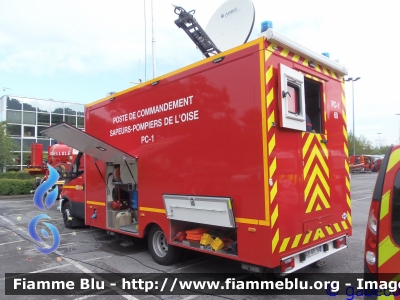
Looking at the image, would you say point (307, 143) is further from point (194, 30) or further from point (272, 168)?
point (194, 30)

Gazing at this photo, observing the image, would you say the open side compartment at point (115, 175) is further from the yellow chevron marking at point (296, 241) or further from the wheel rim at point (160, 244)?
the yellow chevron marking at point (296, 241)

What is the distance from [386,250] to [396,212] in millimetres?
311

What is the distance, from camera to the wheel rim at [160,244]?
5660 millimetres

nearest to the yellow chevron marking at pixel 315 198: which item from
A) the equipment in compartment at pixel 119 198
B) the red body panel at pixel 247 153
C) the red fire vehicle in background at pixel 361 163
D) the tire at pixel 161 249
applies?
the red body panel at pixel 247 153

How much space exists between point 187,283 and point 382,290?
287 cm

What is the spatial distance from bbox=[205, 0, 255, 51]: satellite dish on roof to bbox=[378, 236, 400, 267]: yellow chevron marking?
3533mm

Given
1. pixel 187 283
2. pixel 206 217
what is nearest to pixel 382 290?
pixel 206 217

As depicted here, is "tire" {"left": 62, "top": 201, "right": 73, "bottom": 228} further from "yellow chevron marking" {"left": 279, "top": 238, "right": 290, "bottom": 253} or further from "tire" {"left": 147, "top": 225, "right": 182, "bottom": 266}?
"yellow chevron marking" {"left": 279, "top": 238, "right": 290, "bottom": 253}

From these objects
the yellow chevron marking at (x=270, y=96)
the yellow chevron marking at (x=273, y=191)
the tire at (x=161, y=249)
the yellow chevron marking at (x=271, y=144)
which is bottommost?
the tire at (x=161, y=249)

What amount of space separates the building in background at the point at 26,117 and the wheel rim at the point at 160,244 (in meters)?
26.1

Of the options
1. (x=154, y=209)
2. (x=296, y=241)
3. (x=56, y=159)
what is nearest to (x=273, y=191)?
(x=296, y=241)

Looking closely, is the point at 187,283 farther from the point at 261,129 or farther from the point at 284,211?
the point at 261,129

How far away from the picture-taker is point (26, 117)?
102 feet

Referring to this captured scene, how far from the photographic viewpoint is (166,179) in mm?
5367
